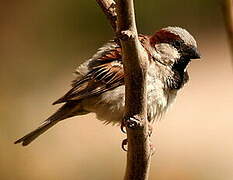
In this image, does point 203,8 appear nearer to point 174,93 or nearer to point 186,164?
point 186,164

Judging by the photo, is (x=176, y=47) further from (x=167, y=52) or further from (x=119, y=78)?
(x=119, y=78)

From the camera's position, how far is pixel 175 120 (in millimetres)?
5637

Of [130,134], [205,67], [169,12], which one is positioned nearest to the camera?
[130,134]

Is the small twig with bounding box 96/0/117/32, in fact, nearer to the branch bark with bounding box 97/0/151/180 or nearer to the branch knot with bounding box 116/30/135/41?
the branch bark with bounding box 97/0/151/180

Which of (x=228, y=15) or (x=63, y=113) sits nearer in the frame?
(x=228, y=15)

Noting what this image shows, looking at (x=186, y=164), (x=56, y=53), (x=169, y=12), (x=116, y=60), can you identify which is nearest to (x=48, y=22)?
(x=56, y=53)

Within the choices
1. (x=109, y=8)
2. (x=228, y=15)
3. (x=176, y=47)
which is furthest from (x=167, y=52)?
(x=228, y=15)

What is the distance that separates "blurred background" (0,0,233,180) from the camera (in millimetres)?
4738

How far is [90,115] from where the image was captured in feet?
18.8

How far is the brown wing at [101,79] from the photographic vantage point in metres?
2.88

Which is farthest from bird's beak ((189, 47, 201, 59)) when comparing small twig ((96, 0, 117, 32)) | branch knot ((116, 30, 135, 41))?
branch knot ((116, 30, 135, 41))

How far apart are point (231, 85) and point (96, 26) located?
143cm

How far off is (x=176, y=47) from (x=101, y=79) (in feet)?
1.18

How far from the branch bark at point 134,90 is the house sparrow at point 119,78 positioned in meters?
0.75
